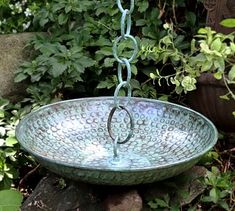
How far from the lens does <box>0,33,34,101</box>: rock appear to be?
7.15 ft

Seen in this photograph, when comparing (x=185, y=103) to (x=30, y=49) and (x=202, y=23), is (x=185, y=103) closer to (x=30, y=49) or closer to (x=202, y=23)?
(x=202, y=23)

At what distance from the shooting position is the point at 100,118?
1719 millimetres

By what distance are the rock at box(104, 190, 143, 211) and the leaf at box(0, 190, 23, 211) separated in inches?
12.1

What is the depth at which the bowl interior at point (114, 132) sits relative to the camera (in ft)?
4.98

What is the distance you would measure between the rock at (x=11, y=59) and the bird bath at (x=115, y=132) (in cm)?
55

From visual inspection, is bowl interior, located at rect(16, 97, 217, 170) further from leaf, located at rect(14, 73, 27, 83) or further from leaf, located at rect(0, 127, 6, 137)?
leaf, located at rect(14, 73, 27, 83)

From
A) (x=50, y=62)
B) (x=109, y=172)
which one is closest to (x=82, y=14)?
(x=50, y=62)

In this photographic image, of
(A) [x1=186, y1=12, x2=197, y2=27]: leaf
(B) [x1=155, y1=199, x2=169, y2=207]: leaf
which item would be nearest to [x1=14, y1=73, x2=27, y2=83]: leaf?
(A) [x1=186, y1=12, x2=197, y2=27]: leaf

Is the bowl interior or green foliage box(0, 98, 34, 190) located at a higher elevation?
the bowl interior

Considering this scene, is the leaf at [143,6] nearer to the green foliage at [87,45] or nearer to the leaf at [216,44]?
the green foliage at [87,45]

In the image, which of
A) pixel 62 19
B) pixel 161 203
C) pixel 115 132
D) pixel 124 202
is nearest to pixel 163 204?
pixel 161 203

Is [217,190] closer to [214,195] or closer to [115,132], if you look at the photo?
[214,195]

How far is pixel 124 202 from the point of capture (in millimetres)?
1513

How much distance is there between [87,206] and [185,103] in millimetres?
753
